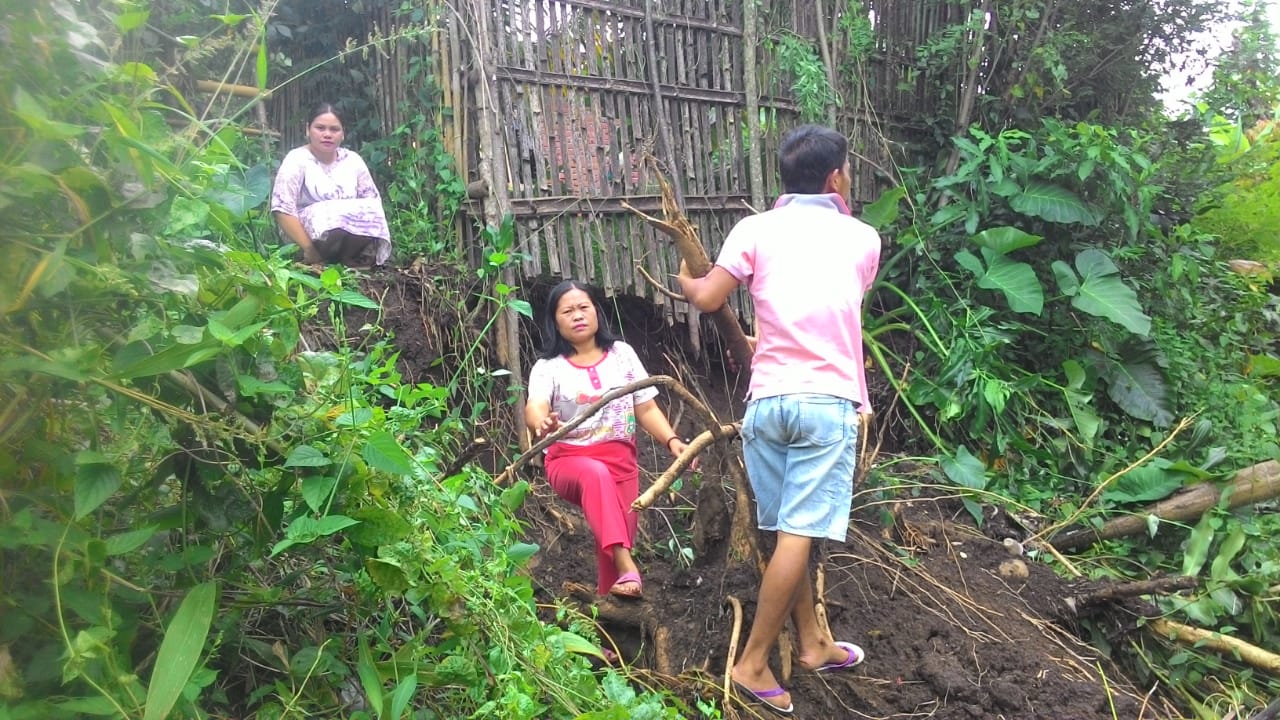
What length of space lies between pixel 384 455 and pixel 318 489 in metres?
0.13

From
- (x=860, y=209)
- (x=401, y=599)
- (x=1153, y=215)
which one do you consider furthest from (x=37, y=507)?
(x=1153, y=215)

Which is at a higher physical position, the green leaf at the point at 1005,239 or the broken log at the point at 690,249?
the broken log at the point at 690,249

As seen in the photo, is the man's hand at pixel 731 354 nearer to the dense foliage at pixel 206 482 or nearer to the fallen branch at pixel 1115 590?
the dense foliage at pixel 206 482

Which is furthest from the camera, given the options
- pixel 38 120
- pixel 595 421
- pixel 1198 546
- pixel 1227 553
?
pixel 1198 546

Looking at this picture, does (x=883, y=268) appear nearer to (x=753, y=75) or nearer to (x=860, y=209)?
(x=860, y=209)

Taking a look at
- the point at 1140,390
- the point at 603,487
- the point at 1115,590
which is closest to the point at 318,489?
the point at 603,487

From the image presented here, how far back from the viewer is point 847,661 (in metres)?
3.37

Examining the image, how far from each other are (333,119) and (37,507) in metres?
4.21

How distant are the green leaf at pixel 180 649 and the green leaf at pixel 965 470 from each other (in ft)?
13.2

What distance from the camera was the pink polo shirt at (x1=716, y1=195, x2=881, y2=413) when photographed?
3059 mm

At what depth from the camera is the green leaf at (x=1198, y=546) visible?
4.43 metres

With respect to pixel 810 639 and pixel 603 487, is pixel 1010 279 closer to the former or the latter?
pixel 603 487

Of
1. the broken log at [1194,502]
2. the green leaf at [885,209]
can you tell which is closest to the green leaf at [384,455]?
the broken log at [1194,502]

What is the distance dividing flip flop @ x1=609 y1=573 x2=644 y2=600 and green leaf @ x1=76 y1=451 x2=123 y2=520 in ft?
7.33
